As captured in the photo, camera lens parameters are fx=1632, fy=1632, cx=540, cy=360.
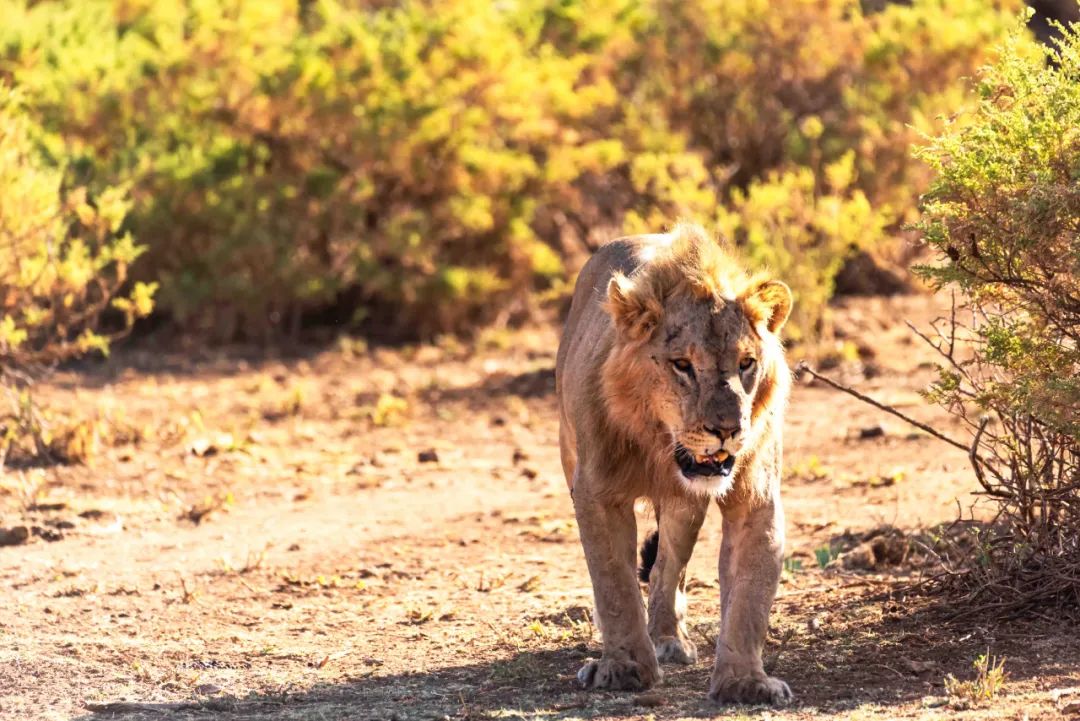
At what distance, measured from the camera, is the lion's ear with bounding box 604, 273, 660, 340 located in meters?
5.55

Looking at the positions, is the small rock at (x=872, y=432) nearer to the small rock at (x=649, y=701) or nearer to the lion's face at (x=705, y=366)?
the lion's face at (x=705, y=366)

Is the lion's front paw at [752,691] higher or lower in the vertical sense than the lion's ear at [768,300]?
lower

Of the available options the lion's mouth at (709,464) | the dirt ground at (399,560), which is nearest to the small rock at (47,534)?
the dirt ground at (399,560)

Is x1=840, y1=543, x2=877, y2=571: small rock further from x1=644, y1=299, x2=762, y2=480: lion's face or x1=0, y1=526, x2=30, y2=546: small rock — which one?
x1=0, y1=526, x2=30, y2=546: small rock

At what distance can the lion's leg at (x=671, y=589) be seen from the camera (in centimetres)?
626

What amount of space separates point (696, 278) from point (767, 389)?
45cm

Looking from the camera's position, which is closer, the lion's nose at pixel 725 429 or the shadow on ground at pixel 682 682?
the lion's nose at pixel 725 429

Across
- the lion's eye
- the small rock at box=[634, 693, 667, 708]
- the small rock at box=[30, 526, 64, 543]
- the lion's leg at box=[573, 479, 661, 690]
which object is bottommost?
the small rock at box=[30, 526, 64, 543]

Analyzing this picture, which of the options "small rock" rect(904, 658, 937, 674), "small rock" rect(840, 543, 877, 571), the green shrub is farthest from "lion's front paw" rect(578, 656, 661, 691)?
"small rock" rect(840, 543, 877, 571)

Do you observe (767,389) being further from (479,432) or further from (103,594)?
(479,432)

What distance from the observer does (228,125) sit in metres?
14.2

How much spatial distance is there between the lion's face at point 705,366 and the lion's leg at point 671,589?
79 centimetres

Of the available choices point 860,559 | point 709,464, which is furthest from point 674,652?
point 860,559

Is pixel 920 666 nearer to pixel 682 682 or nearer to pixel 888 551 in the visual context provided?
pixel 682 682
